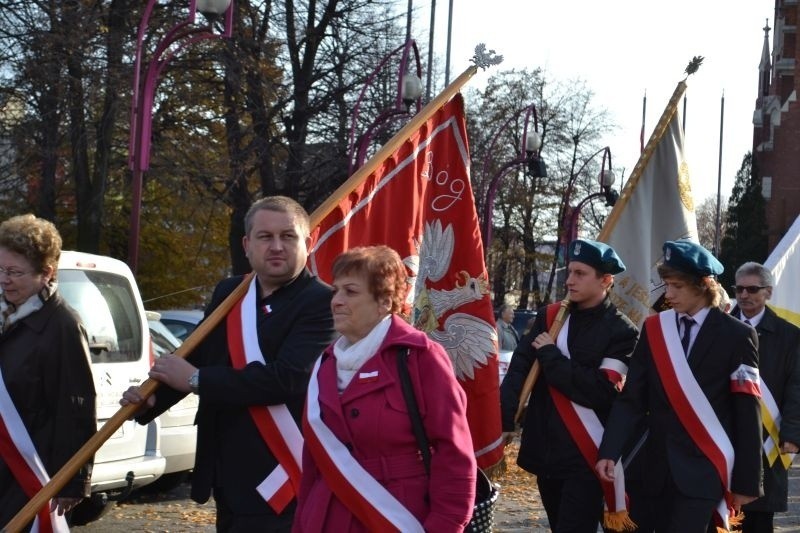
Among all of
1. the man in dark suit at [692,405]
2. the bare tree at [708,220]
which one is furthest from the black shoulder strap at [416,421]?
the bare tree at [708,220]

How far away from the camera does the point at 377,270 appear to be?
406 centimetres

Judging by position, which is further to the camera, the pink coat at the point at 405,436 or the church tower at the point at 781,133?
the church tower at the point at 781,133

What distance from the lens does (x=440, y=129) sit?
690 cm

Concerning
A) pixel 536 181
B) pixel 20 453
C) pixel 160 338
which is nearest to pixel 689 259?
pixel 20 453

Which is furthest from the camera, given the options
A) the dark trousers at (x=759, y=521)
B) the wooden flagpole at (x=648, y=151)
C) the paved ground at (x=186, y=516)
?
the paved ground at (x=186, y=516)

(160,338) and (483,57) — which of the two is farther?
(160,338)

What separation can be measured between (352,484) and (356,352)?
39cm

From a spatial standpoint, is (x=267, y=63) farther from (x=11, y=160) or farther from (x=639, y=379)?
(x=639, y=379)

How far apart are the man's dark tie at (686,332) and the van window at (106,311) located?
14.6 ft

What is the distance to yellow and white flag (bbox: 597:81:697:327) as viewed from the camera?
315 inches

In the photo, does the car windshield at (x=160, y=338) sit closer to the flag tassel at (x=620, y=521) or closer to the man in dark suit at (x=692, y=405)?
the flag tassel at (x=620, y=521)

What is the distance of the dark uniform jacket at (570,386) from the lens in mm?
6602

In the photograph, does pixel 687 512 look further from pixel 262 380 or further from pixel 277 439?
pixel 262 380

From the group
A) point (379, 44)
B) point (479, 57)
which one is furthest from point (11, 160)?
point (479, 57)
